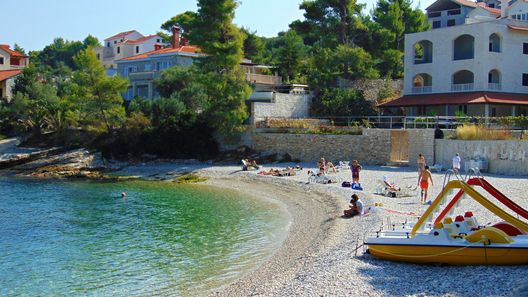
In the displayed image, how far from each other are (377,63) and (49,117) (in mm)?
31890

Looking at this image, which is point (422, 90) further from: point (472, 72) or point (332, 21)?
point (332, 21)

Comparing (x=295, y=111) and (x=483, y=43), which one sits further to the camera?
(x=295, y=111)

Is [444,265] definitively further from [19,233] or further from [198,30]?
[198,30]

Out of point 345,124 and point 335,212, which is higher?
point 345,124

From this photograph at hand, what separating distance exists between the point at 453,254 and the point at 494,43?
36428 mm

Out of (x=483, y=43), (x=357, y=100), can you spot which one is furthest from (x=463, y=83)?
(x=357, y=100)

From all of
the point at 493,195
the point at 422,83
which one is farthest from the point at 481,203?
the point at 422,83

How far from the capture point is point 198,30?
44.6m

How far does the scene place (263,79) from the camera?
51.8 metres

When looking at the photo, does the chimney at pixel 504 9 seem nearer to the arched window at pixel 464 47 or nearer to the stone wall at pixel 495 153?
the arched window at pixel 464 47

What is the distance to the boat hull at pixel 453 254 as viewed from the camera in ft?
44.8

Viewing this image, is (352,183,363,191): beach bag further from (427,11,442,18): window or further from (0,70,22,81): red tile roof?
(0,70,22,81): red tile roof

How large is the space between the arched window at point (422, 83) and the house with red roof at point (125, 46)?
3986cm

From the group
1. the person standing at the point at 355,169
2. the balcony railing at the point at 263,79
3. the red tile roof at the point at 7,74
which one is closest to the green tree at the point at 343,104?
the balcony railing at the point at 263,79
